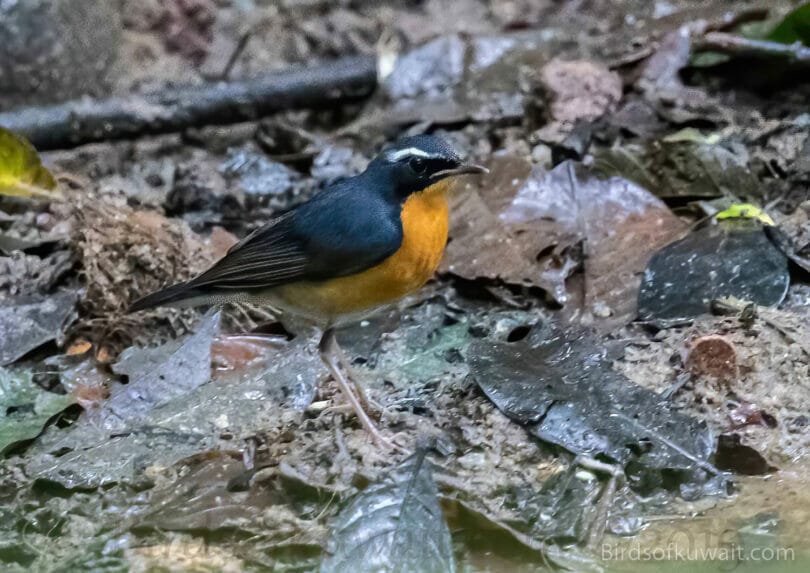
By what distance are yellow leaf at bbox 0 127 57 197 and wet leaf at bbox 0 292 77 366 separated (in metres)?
1.05

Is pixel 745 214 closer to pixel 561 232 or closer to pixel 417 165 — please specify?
pixel 561 232

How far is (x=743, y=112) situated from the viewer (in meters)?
5.98

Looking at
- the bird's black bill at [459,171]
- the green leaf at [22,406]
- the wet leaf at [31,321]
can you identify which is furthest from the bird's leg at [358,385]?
the wet leaf at [31,321]

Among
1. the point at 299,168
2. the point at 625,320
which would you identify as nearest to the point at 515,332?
the point at 625,320

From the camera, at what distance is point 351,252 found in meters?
3.90

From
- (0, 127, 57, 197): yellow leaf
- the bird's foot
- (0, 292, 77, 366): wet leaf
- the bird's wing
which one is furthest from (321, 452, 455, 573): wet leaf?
(0, 127, 57, 197): yellow leaf

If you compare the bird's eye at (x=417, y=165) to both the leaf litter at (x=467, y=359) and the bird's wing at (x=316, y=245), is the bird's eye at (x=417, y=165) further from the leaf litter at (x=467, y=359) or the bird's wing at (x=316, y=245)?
the leaf litter at (x=467, y=359)

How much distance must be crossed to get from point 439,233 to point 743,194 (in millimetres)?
2041

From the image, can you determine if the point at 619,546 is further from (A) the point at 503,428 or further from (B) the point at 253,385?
(B) the point at 253,385

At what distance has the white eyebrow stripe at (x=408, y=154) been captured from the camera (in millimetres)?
3924

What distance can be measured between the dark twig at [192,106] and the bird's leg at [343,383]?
9.61ft

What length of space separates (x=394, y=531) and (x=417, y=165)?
160 cm

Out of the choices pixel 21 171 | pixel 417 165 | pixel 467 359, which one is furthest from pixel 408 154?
pixel 21 171

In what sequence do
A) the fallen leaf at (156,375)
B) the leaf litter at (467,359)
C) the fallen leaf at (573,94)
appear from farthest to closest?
the fallen leaf at (573,94) → the fallen leaf at (156,375) → the leaf litter at (467,359)
